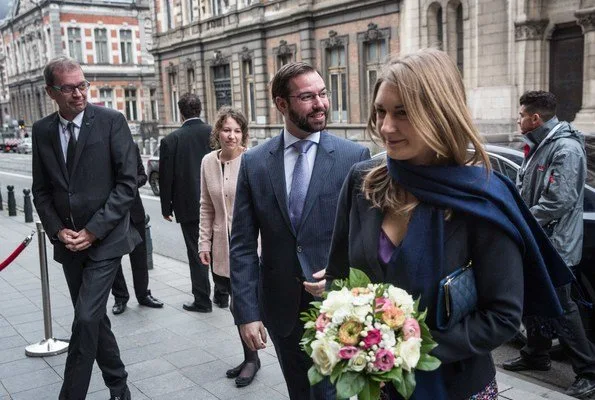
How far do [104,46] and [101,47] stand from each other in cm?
32

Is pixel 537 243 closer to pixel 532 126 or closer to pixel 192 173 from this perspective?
pixel 532 126

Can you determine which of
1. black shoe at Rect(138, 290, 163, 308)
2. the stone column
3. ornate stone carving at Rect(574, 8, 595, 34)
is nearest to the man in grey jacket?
black shoe at Rect(138, 290, 163, 308)

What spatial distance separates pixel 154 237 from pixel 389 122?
10701mm

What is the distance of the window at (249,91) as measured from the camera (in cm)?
3297

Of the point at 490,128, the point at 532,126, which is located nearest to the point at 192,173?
the point at 532,126

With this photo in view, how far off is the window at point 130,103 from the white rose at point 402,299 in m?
66.2

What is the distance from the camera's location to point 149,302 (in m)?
7.03

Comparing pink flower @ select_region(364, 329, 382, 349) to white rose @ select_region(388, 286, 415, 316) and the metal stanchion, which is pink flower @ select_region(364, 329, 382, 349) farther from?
the metal stanchion

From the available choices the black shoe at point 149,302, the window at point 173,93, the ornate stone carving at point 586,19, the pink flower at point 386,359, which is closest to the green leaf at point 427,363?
the pink flower at point 386,359

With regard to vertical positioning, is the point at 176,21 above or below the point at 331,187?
above

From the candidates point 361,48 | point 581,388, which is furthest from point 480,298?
point 361,48

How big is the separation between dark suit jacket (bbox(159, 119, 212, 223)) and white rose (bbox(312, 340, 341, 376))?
5.02m

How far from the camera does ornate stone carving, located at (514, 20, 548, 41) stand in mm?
19094

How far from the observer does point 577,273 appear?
5188 millimetres
